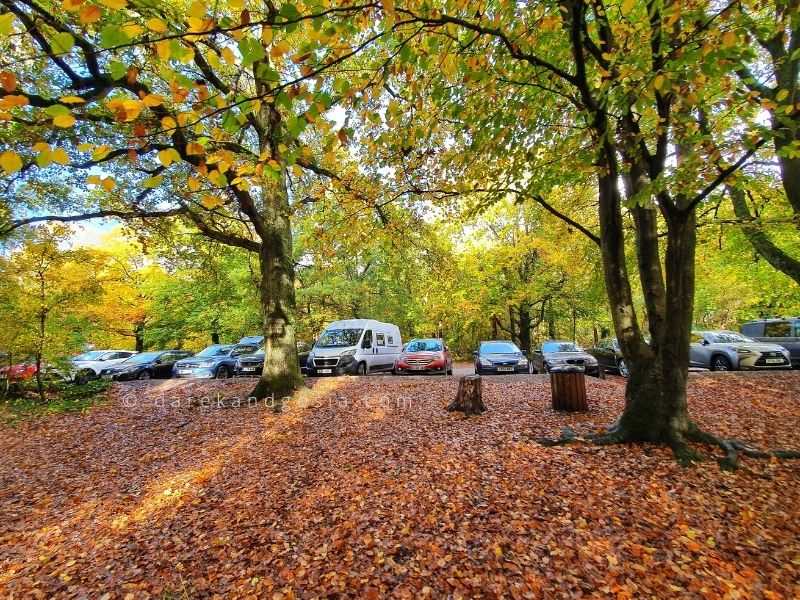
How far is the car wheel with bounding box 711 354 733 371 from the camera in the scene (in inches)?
495

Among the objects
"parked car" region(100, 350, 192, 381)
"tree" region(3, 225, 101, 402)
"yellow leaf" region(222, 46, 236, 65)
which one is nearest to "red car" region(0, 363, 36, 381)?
"tree" region(3, 225, 101, 402)

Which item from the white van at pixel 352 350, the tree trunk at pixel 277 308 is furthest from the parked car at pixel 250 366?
the tree trunk at pixel 277 308

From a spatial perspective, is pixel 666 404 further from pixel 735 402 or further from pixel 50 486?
pixel 50 486

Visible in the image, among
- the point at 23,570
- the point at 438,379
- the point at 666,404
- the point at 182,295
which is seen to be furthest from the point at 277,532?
the point at 182,295

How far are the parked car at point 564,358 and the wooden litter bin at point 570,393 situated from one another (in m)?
5.11

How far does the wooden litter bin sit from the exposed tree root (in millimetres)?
1480

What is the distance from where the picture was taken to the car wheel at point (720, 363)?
41.3ft

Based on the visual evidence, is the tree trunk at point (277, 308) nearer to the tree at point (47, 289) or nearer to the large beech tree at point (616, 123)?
the large beech tree at point (616, 123)

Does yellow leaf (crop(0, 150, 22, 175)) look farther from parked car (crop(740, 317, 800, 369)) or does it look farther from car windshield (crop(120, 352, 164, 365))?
car windshield (crop(120, 352, 164, 365))

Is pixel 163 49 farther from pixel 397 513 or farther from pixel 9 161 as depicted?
pixel 397 513

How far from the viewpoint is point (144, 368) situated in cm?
1775

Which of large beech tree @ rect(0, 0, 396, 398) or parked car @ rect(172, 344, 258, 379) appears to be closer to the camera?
large beech tree @ rect(0, 0, 396, 398)

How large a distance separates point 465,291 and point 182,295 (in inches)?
732

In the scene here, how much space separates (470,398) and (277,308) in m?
5.18
